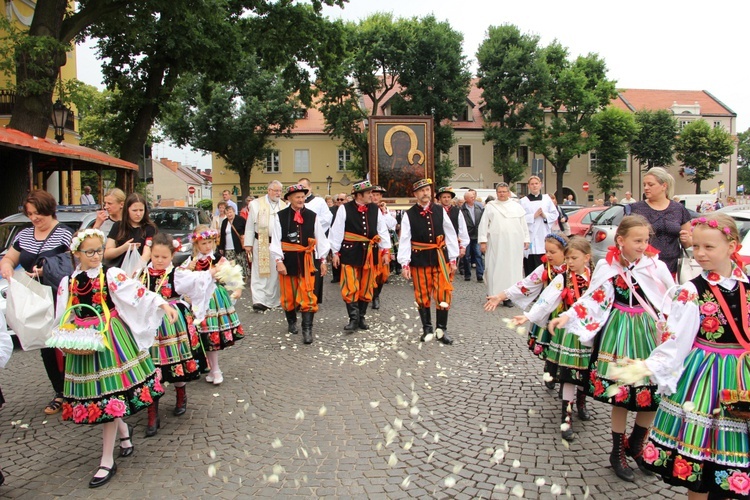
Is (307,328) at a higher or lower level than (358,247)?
lower

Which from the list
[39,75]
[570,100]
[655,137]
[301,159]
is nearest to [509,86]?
[570,100]

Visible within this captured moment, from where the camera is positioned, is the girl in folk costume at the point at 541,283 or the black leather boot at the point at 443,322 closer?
the girl in folk costume at the point at 541,283

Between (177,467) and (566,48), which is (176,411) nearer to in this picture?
(177,467)

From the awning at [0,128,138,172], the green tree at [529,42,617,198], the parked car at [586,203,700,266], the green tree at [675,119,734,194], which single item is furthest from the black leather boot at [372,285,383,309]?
the green tree at [675,119,734,194]

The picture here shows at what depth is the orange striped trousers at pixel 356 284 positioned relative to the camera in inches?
296

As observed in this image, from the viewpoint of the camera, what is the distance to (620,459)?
3465 mm

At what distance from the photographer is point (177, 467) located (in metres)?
3.71

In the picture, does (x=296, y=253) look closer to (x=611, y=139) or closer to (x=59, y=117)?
(x=59, y=117)

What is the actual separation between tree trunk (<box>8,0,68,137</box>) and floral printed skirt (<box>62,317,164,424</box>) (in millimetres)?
10989

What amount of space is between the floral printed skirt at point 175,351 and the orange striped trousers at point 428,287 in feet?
10.3

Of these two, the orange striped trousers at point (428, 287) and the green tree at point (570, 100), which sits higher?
the green tree at point (570, 100)

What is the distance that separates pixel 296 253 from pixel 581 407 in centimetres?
411

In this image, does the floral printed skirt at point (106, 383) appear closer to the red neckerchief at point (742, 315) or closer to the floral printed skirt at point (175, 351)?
the floral printed skirt at point (175, 351)

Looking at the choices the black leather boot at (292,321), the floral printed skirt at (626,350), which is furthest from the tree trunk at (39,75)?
the floral printed skirt at (626,350)
